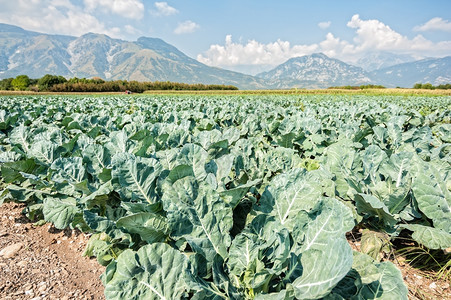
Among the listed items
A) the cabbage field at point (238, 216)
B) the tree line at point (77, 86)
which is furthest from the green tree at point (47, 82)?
the cabbage field at point (238, 216)

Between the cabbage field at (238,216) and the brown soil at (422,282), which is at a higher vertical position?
the cabbage field at (238,216)

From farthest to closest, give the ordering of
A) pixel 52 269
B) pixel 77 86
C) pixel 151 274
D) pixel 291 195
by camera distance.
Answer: pixel 77 86, pixel 52 269, pixel 291 195, pixel 151 274

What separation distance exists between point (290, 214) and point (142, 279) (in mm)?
875

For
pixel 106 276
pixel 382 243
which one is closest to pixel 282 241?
pixel 106 276

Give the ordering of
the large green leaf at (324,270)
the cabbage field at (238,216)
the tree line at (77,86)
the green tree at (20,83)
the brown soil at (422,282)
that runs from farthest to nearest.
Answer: the green tree at (20,83), the tree line at (77,86), the brown soil at (422,282), the cabbage field at (238,216), the large green leaf at (324,270)

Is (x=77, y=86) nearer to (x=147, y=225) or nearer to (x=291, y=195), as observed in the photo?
(x=147, y=225)

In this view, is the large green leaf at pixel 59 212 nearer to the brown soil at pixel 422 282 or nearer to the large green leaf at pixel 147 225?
the large green leaf at pixel 147 225

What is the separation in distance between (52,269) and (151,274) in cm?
186

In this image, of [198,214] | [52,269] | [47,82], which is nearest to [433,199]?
[198,214]

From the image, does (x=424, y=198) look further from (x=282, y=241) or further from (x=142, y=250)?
(x=142, y=250)

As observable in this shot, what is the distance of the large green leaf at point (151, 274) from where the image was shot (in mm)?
1220

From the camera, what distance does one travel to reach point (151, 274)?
124 cm

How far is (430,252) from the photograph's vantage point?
7.28 feet

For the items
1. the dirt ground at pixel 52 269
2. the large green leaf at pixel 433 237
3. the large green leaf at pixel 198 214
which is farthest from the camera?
the dirt ground at pixel 52 269
